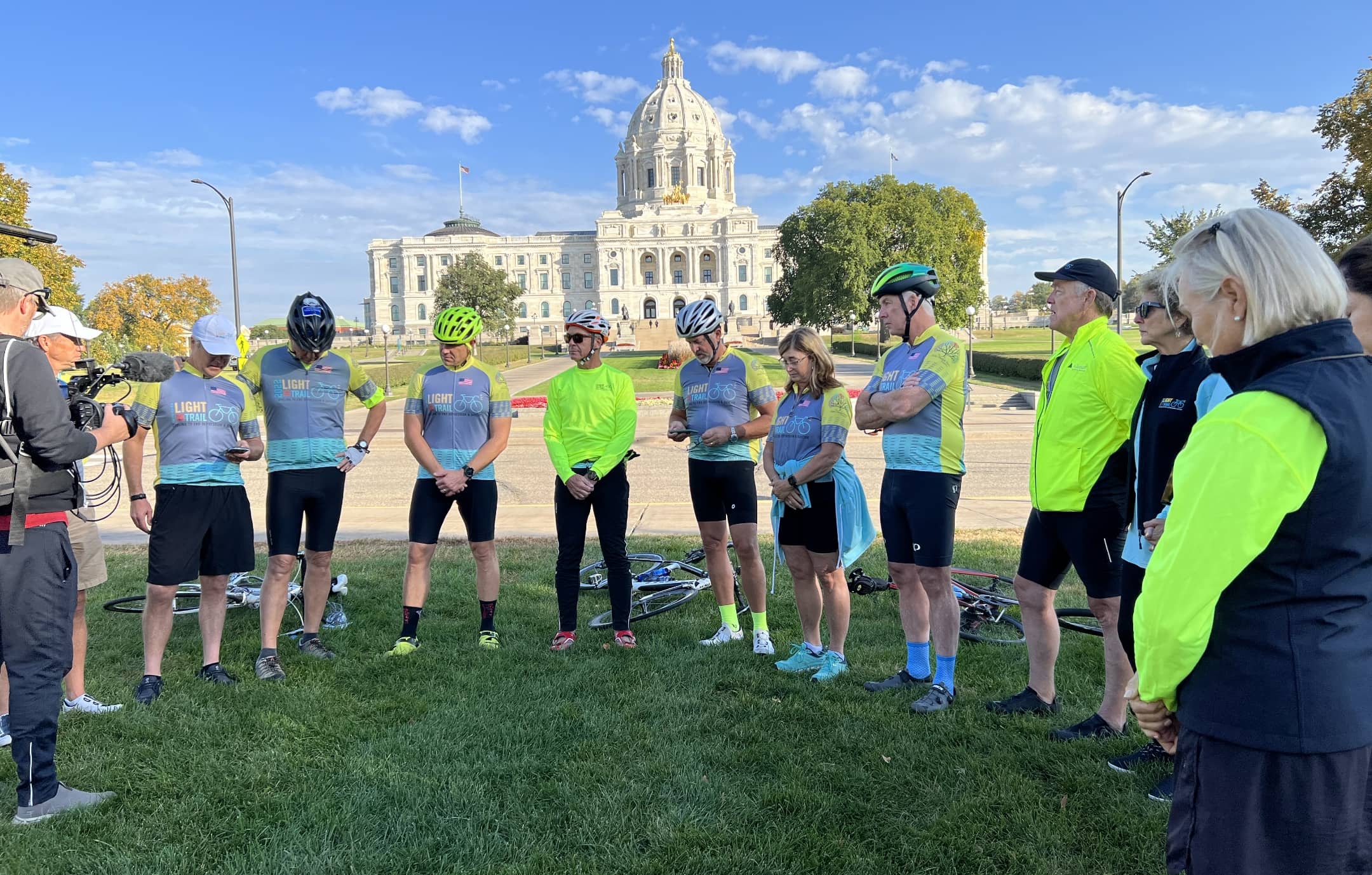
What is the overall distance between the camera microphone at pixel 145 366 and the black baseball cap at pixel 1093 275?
15.0 feet

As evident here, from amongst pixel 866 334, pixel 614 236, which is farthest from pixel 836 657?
pixel 614 236

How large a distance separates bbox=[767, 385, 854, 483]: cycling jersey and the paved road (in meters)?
4.24

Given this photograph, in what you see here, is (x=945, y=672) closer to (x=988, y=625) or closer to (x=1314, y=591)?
(x=988, y=625)

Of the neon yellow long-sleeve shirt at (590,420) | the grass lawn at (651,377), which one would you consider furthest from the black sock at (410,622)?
the grass lawn at (651,377)

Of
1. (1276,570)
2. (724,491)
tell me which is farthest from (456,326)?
(1276,570)

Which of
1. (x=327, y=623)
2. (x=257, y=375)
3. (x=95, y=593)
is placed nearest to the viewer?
(x=257, y=375)

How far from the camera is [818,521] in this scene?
5332 mm

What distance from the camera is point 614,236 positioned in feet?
461

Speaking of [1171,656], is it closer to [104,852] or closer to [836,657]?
[836,657]

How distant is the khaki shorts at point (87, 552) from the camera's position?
4734 millimetres

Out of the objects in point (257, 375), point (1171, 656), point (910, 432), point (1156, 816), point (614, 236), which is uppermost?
point (614, 236)

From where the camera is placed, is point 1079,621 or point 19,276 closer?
point 19,276

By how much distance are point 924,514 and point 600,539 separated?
2.37m

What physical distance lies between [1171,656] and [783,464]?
11.8ft
